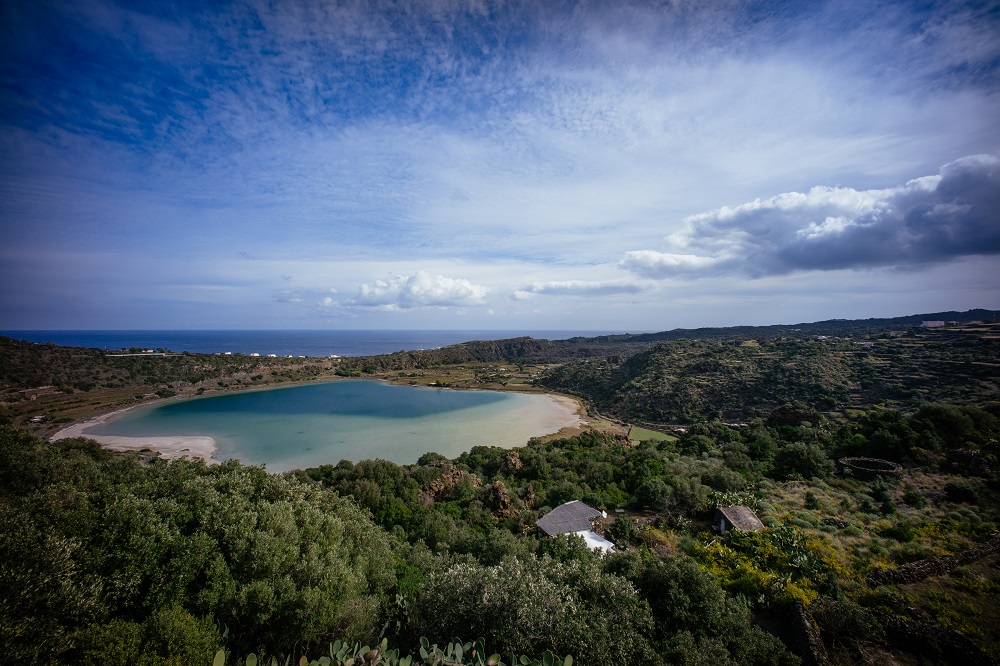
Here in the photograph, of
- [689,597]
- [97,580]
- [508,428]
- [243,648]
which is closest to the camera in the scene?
[97,580]

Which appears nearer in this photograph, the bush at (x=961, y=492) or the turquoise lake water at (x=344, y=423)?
the bush at (x=961, y=492)

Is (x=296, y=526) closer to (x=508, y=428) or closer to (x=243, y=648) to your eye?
(x=243, y=648)

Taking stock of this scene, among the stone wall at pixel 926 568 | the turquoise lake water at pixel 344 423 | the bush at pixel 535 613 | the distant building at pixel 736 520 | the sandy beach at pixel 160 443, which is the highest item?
the bush at pixel 535 613

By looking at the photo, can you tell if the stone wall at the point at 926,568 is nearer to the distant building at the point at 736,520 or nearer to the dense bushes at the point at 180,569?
the distant building at the point at 736,520

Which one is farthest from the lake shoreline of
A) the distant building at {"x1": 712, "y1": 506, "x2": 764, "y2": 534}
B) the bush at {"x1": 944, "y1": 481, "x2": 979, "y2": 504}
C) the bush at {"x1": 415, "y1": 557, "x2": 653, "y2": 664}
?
the bush at {"x1": 944, "y1": 481, "x2": 979, "y2": 504}

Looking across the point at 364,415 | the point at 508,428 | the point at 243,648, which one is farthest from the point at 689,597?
the point at 364,415

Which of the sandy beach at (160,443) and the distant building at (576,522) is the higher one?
the distant building at (576,522)

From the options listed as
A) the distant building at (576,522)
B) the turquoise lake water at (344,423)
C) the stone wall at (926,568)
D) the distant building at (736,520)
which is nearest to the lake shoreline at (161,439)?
the turquoise lake water at (344,423)
